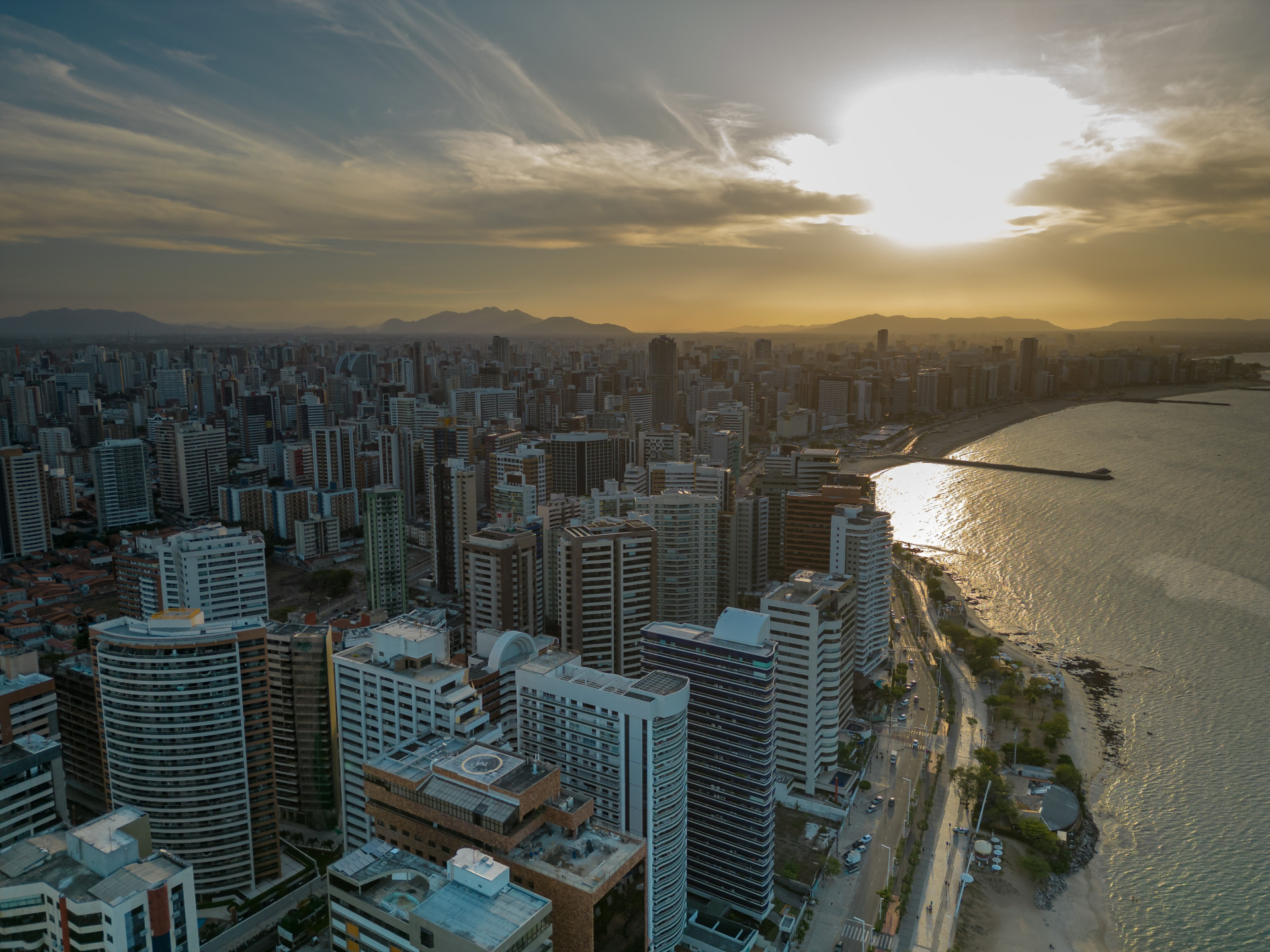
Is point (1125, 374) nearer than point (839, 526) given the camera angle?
No

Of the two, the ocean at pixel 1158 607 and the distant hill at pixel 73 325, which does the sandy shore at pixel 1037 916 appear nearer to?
the ocean at pixel 1158 607

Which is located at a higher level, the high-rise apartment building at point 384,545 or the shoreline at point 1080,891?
the high-rise apartment building at point 384,545

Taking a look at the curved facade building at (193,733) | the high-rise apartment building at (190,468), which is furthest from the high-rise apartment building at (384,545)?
the high-rise apartment building at (190,468)

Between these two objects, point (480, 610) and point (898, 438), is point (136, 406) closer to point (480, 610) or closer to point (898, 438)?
point (480, 610)

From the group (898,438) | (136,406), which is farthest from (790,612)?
(136,406)

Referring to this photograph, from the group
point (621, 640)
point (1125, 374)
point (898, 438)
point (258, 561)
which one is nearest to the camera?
point (621, 640)

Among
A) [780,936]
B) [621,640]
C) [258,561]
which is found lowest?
[780,936]

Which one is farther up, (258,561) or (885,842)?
(258,561)
